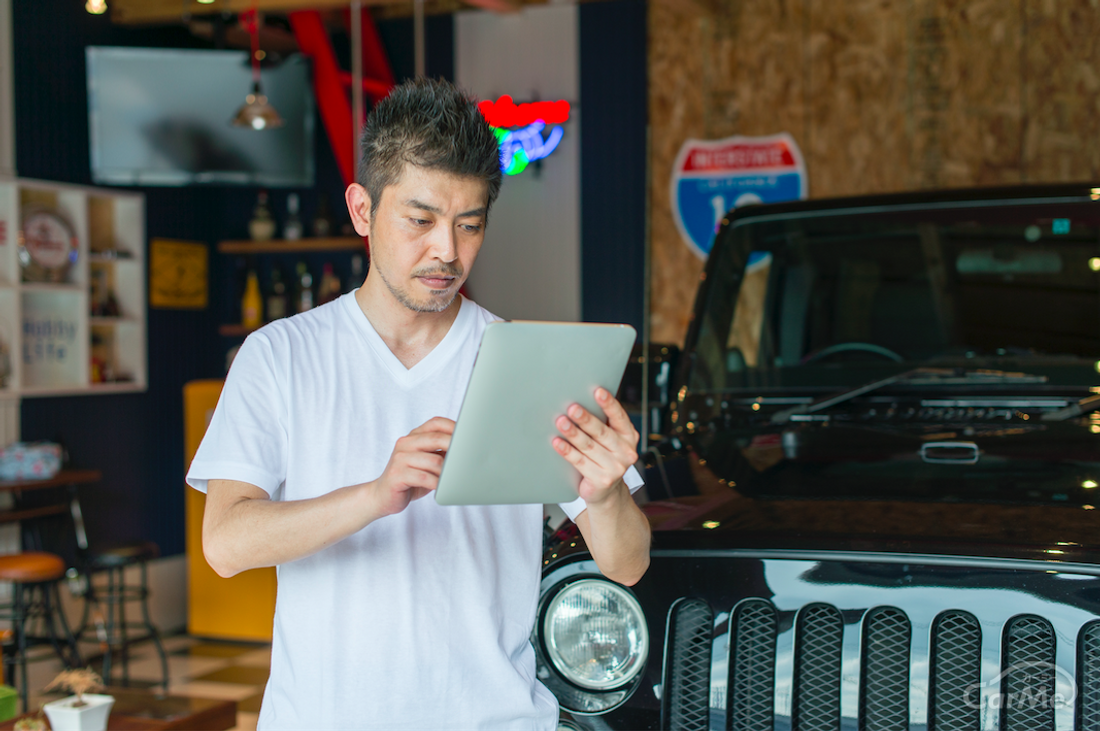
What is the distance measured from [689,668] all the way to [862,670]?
258mm

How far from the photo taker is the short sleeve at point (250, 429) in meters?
1.19

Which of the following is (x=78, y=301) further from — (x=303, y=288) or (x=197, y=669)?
(x=197, y=669)

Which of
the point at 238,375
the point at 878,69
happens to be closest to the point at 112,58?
the point at 878,69

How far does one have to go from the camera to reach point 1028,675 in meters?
1.42

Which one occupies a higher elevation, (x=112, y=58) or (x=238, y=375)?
(x=112, y=58)

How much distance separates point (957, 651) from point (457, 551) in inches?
29.2

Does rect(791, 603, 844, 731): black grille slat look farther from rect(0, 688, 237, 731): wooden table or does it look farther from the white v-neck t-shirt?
rect(0, 688, 237, 731): wooden table

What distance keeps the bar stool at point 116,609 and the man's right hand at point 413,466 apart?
407 cm

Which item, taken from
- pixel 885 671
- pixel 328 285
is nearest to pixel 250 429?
pixel 885 671

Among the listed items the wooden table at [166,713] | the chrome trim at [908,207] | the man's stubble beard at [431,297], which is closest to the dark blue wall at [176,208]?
the wooden table at [166,713]

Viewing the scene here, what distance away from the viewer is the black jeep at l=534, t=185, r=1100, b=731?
4.75 feet

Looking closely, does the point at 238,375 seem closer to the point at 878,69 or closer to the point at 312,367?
the point at 312,367

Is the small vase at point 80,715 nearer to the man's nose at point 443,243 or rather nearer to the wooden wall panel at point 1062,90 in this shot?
the man's nose at point 443,243

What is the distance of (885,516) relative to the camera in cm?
158
